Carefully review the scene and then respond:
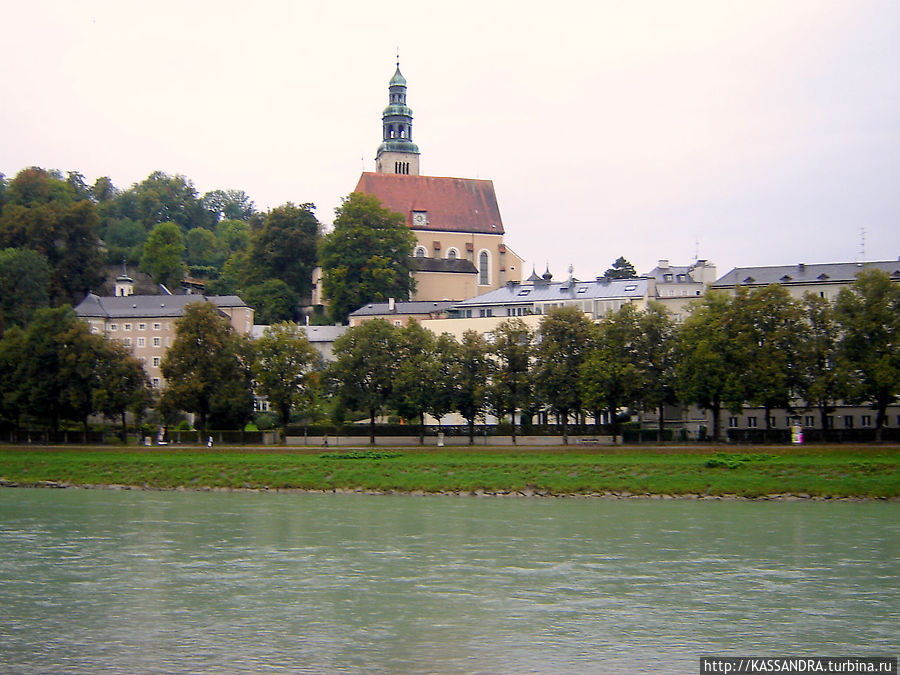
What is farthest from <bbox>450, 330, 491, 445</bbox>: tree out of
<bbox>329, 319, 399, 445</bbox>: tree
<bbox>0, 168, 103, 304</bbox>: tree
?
<bbox>0, 168, 103, 304</bbox>: tree

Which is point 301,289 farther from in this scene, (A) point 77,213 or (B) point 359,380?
(B) point 359,380

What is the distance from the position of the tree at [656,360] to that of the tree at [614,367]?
0.36 metres

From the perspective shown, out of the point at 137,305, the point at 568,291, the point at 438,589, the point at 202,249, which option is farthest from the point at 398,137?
the point at 438,589

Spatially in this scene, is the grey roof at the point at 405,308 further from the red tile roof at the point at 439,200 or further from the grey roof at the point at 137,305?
the red tile roof at the point at 439,200

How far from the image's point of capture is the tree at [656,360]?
64.2 m

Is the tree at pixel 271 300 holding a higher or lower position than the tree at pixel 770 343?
higher

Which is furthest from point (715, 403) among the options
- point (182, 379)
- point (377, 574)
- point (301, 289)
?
point (301, 289)

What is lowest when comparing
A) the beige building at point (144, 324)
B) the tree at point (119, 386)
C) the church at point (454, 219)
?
the tree at point (119, 386)

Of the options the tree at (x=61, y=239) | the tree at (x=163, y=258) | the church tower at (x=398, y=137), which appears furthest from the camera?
the church tower at (x=398, y=137)

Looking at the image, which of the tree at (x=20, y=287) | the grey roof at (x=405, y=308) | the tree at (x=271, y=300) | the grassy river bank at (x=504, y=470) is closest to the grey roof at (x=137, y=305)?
the tree at (x=20, y=287)

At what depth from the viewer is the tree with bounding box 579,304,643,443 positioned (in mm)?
63344

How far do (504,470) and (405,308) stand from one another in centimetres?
4771

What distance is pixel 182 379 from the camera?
7112cm

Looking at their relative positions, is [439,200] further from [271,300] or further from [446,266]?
[271,300]
